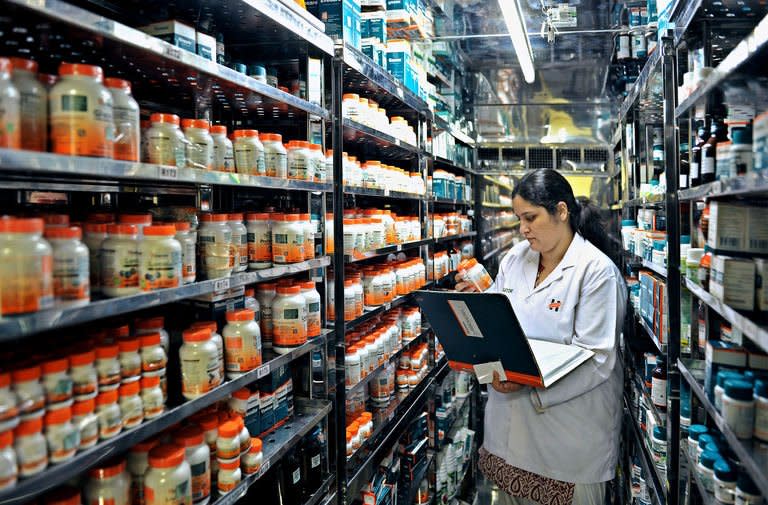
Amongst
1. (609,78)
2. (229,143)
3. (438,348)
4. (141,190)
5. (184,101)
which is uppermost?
(609,78)

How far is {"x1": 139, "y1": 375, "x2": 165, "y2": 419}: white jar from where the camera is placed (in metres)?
1.52

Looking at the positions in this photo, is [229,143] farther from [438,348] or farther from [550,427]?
[438,348]

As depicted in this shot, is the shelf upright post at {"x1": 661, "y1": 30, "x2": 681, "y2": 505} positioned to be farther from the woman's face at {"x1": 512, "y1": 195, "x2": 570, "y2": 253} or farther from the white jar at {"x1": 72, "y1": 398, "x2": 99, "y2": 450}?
the white jar at {"x1": 72, "y1": 398, "x2": 99, "y2": 450}

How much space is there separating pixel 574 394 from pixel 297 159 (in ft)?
5.39

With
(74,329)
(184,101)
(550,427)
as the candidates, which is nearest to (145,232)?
(74,329)

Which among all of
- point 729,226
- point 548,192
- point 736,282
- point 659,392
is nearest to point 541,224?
point 548,192

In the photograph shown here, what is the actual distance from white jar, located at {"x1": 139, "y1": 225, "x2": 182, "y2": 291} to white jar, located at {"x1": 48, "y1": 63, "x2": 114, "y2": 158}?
27cm

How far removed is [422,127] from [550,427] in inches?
95.2

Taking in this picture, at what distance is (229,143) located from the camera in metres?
1.96

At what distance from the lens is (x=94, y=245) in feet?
4.95

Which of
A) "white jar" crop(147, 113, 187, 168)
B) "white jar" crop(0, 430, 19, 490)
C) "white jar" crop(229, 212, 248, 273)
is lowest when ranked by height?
"white jar" crop(0, 430, 19, 490)

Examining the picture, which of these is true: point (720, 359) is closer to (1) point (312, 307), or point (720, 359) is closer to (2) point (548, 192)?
(2) point (548, 192)

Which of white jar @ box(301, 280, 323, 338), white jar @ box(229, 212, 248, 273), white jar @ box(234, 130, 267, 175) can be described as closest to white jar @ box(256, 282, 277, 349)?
white jar @ box(301, 280, 323, 338)

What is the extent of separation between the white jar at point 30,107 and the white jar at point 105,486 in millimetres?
790
